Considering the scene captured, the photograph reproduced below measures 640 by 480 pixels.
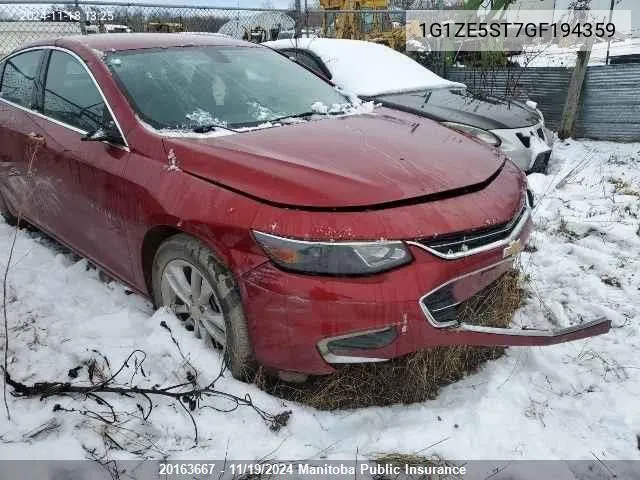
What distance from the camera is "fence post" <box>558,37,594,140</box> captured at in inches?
288

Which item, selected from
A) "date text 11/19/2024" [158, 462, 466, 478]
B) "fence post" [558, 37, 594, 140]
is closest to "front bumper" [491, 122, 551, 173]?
"fence post" [558, 37, 594, 140]

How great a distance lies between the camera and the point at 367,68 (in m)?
5.94

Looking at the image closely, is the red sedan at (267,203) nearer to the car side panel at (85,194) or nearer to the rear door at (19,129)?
the car side panel at (85,194)

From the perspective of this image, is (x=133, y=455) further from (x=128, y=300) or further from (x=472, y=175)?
(x=472, y=175)

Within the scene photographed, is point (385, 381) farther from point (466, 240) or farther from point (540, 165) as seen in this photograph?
point (540, 165)

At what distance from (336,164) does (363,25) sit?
38.3ft

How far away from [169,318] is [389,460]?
1.23 metres

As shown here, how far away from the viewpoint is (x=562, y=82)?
780cm

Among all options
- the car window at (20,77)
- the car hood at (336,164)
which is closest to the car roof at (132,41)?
the car window at (20,77)

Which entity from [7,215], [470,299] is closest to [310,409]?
[470,299]

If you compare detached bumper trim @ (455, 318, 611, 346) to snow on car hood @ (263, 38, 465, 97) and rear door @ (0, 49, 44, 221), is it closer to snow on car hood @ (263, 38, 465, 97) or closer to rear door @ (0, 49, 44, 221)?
rear door @ (0, 49, 44, 221)

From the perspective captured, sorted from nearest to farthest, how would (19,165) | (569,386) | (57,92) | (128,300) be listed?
1. (569,386)
2. (128,300)
3. (57,92)
4. (19,165)

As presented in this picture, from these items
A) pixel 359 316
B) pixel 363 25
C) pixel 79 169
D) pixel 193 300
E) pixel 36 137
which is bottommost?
pixel 193 300

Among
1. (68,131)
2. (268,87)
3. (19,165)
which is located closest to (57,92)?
(68,131)
